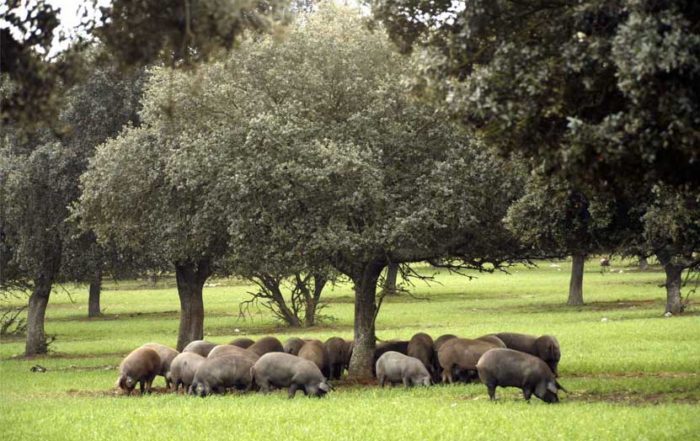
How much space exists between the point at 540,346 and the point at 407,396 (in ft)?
15.2

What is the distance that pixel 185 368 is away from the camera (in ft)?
81.5

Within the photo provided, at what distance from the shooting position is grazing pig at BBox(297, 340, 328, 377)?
2653 cm

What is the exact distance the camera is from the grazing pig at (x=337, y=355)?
27.9 m

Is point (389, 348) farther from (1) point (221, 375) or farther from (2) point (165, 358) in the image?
(2) point (165, 358)

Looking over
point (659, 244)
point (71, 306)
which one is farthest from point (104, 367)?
point (71, 306)

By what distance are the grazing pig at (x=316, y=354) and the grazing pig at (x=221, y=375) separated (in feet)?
8.02

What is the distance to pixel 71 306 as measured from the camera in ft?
240

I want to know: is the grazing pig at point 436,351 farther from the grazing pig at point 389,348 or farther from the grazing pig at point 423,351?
the grazing pig at point 389,348

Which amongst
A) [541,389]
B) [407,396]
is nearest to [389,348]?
[407,396]

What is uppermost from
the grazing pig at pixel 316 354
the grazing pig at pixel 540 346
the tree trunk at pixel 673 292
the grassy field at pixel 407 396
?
the tree trunk at pixel 673 292

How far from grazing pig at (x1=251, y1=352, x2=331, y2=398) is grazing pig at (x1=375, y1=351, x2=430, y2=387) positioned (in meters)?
1.94

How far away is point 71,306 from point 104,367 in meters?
40.8

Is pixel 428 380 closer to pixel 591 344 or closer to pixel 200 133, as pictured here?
pixel 200 133

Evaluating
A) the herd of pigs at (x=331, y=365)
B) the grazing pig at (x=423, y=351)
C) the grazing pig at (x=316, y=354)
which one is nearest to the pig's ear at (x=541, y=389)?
the herd of pigs at (x=331, y=365)
